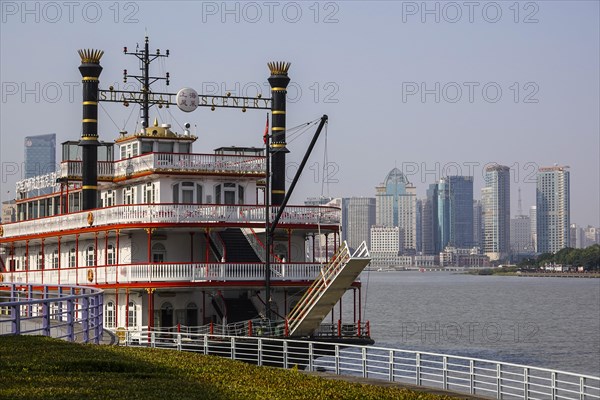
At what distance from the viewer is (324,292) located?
38.3 metres

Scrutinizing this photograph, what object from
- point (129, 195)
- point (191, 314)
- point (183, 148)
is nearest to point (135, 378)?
point (191, 314)

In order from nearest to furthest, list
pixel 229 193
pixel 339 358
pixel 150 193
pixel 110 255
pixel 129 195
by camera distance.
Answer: pixel 150 193 < pixel 229 193 < pixel 110 255 < pixel 339 358 < pixel 129 195

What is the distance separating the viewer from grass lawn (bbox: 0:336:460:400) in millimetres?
15375

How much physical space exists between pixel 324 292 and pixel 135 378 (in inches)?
843

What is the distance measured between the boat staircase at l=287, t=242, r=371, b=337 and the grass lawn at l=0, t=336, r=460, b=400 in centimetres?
1668

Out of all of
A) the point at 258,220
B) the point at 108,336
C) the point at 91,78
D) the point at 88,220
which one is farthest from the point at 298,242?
the point at 108,336

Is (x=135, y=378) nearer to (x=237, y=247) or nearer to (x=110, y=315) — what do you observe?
(x=237, y=247)

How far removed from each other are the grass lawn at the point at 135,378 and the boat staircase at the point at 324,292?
54.7 ft

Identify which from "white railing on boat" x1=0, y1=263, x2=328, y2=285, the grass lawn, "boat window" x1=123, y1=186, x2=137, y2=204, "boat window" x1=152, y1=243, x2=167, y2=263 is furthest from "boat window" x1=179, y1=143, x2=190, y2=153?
the grass lawn

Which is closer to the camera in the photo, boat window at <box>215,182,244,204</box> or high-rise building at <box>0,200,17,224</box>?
boat window at <box>215,182,244,204</box>

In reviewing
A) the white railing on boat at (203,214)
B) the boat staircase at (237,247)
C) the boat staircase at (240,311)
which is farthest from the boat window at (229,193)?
the boat staircase at (240,311)

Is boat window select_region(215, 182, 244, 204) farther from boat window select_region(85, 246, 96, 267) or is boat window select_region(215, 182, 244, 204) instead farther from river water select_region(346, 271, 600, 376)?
river water select_region(346, 271, 600, 376)

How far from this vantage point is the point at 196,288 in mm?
39219

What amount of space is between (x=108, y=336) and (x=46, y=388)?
1550 cm
